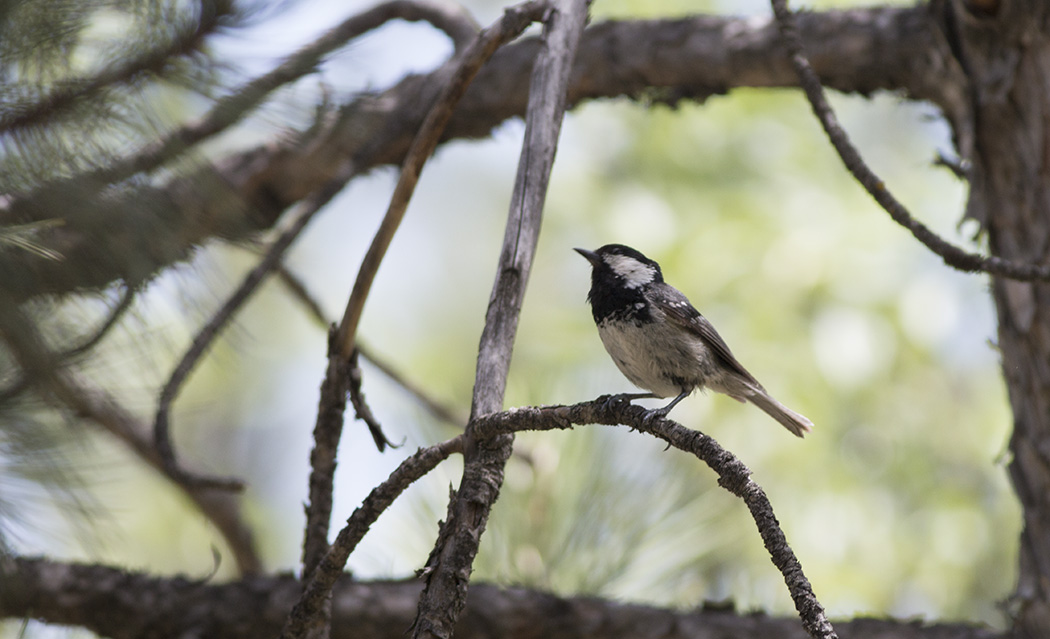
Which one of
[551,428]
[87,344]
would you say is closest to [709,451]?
[551,428]

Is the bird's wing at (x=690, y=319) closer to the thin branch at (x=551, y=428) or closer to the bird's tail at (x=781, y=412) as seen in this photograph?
the bird's tail at (x=781, y=412)

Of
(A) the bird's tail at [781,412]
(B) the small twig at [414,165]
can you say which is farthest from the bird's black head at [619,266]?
(B) the small twig at [414,165]

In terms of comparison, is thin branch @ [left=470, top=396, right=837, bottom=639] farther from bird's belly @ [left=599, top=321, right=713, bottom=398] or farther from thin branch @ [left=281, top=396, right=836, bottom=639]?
bird's belly @ [left=599, top=321, right=713, bottom=398]

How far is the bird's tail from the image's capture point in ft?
8.94

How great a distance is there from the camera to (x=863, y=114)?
5.43 m

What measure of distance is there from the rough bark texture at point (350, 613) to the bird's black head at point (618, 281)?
2.76 feet

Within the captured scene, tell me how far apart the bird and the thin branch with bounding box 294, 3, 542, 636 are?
843 mm

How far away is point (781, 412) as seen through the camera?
9.13 feet

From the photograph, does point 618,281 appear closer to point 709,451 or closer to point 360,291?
point 360,291

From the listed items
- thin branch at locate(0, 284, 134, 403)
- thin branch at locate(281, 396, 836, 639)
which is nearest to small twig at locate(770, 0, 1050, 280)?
thin branch at locate(281, 396, 836, 639)

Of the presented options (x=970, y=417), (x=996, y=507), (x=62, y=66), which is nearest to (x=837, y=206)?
(x=970, y=417)

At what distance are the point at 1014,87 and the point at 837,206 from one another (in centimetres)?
171

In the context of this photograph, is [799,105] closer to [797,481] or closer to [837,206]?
[837,206]

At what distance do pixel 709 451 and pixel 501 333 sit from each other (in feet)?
1.43
